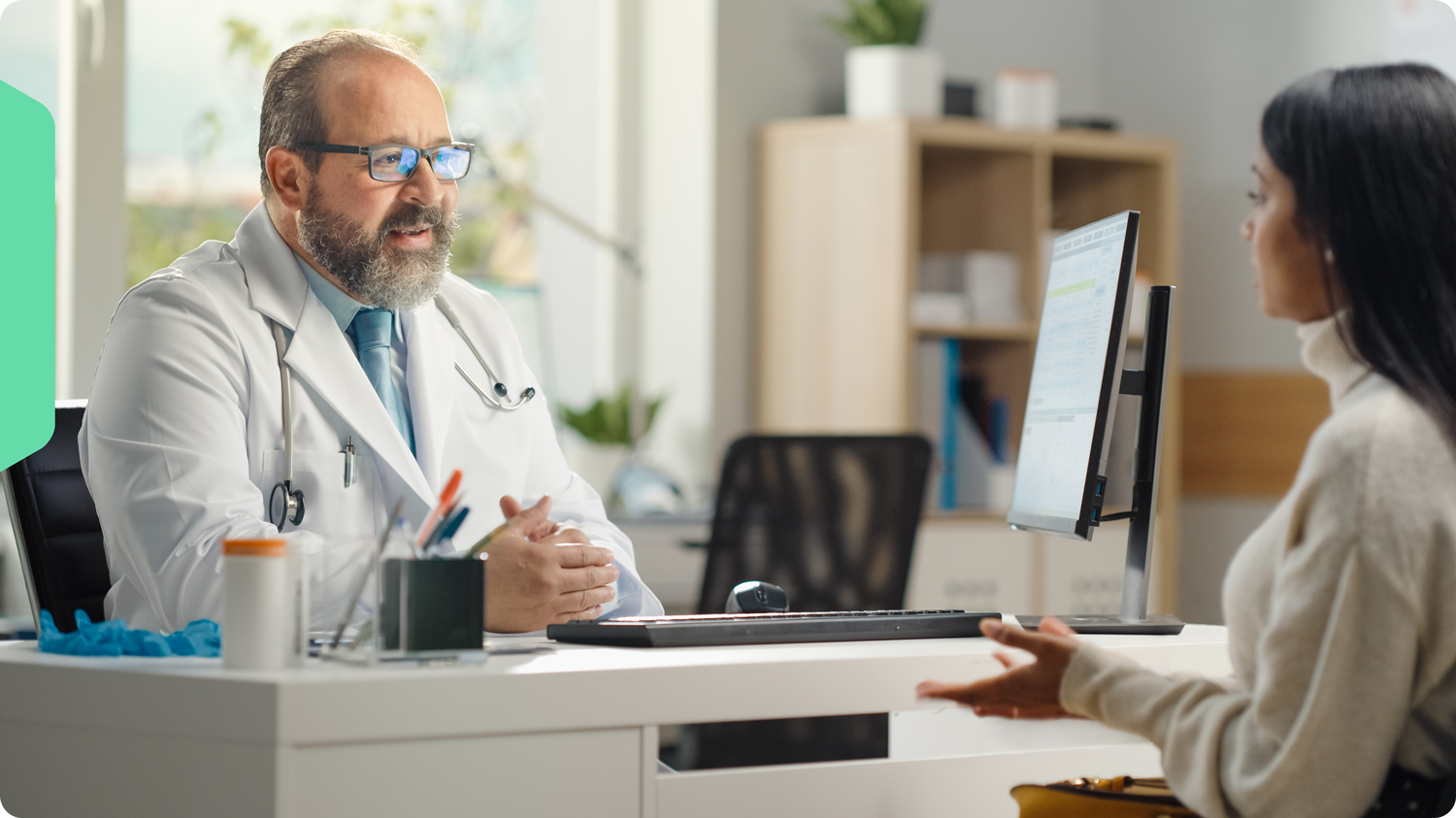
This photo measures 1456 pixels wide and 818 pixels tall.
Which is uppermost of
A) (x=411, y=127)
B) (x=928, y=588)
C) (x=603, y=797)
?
(x=411, y=127)

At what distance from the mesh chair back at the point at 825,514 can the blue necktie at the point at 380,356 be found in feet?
2.98

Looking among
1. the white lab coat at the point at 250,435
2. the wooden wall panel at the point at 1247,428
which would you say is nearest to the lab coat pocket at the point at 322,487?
the white lab coat at the point at 250,435

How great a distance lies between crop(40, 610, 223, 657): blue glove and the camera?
125 centimetres

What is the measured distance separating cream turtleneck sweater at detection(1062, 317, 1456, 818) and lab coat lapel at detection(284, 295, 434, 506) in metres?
1.04

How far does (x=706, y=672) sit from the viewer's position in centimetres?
123

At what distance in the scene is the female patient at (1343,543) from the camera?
3.32ft

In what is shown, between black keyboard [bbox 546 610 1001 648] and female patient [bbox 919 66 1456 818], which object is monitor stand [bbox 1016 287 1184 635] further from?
female patient [bbox 919 66 1456 818]

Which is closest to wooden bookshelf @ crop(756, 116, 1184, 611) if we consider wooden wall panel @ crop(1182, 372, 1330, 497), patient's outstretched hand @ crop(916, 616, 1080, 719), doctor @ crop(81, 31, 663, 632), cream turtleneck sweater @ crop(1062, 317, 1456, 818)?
wooden wall panel @ crop(1182, 372, 1330, 497)

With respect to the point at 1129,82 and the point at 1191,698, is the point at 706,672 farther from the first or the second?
the point at 1129,82

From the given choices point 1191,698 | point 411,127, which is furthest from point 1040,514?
point 411,127

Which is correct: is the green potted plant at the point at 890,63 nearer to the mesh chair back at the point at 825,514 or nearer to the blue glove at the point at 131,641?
the mesh chair back at the point at 825,514

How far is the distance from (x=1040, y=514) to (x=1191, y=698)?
2.04ft

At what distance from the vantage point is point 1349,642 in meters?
1.00

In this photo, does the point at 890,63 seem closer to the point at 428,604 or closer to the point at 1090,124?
the point at 1090,124
